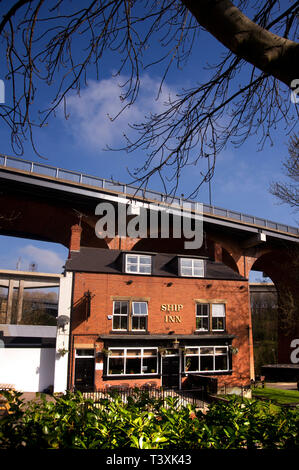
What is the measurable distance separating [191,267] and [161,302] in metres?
3.14

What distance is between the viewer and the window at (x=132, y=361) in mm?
19109

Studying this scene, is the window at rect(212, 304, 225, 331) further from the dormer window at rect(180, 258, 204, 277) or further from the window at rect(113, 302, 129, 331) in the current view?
the window at rect(113, 302, 129, 331)

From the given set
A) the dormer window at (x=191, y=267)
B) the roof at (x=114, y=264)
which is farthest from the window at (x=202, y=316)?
the dormer window at (x=191, y=267)

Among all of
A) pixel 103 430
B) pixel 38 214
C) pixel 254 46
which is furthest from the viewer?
pixel 38 214

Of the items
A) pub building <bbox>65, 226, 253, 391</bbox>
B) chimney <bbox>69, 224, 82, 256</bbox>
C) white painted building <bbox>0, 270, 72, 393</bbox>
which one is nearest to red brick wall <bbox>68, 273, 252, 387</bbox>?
pub building <bbox>65, 226, 253, 391</bbox>

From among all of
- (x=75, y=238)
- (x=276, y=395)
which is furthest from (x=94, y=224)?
(x=276, y=395)

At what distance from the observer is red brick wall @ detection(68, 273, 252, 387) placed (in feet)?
63.0

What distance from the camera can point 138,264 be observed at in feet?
69.1

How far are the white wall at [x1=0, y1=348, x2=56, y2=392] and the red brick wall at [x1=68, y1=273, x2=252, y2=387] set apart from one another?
2.33 meters

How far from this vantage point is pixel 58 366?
18125 millimetres
